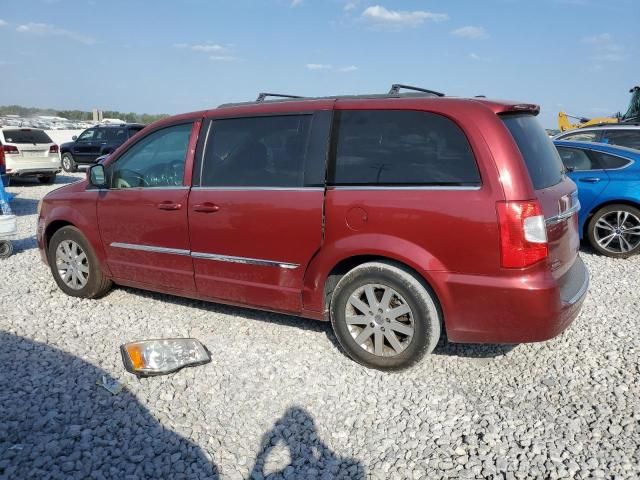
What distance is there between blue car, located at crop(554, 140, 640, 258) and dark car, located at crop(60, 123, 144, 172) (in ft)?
49.0

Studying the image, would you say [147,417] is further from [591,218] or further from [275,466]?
[591,218]

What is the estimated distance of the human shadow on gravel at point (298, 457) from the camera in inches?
103

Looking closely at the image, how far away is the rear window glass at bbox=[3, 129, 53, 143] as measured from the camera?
1349cm

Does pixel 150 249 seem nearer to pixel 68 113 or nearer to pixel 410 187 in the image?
pixel 410 187

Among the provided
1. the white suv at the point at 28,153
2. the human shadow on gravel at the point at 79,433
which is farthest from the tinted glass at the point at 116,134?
the human shadow on gravel at the point at 79,433

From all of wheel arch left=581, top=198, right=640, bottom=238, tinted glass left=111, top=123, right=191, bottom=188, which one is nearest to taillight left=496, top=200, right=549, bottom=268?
tinted glass left=111, top=123, right=191, bottom=188

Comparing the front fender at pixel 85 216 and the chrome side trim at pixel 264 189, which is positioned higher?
the chrome side trim at pixel 264 189

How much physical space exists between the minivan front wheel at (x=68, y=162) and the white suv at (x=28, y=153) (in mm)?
4352

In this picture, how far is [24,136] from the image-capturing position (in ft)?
44.9

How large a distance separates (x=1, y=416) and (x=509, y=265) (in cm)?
317

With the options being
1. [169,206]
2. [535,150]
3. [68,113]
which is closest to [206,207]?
[169,206]

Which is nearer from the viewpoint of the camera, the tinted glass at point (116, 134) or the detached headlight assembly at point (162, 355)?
the detached headlight assembly at point (162, 355)

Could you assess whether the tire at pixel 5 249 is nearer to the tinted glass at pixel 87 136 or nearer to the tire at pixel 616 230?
the tire at pixel 616 230

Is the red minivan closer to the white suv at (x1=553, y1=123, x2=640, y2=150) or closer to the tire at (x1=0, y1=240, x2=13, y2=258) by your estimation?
the tire at (x1=0, y1=240, x2=13, y2=258)
